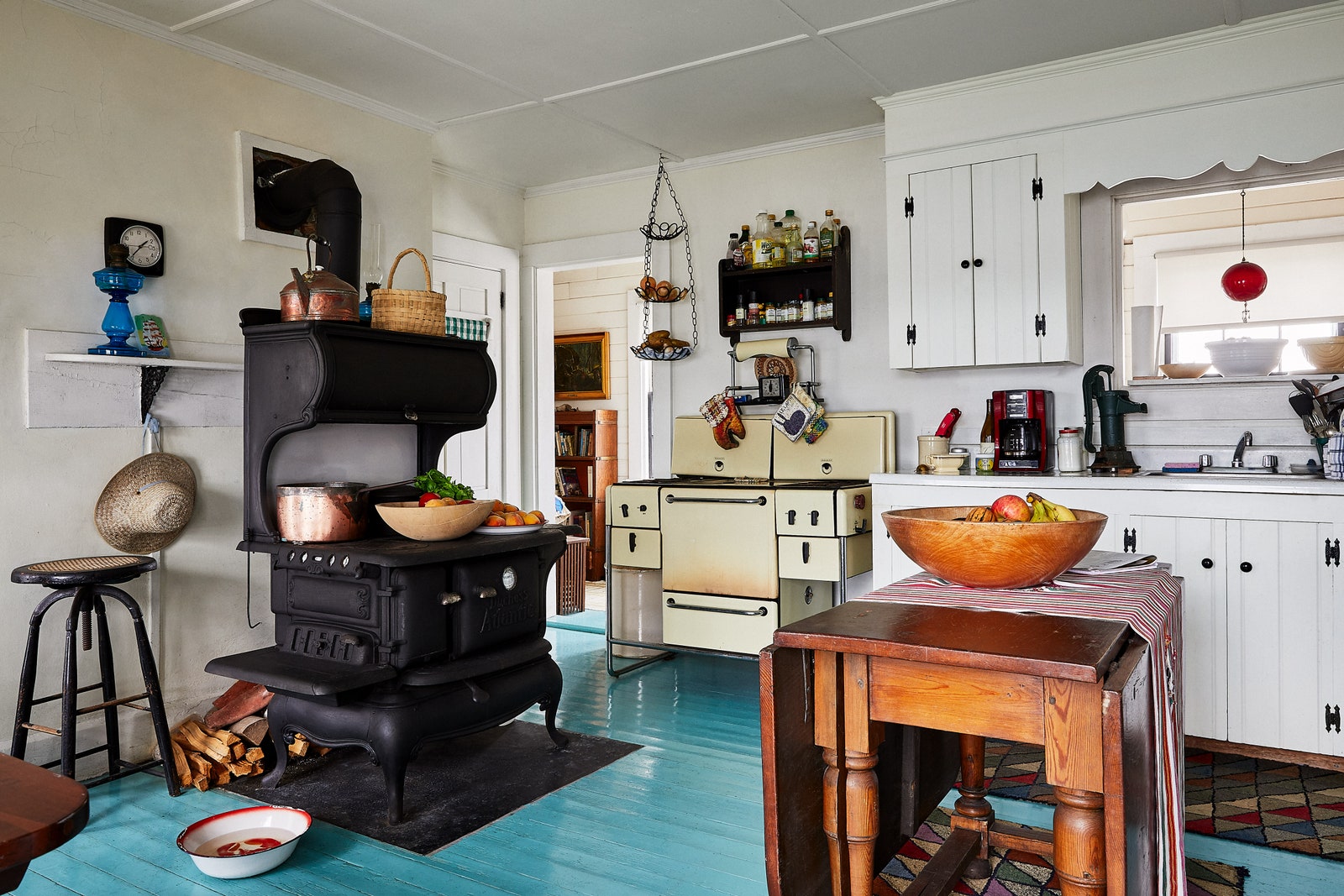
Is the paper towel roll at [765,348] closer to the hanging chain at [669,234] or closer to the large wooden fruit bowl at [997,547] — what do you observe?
the hanging chain at [669,234]

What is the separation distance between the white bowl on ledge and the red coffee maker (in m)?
0.68

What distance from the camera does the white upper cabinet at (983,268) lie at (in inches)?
159

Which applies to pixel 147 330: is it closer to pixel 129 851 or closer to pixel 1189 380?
pixel 129 851

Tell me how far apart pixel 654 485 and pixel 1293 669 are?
2715 mm

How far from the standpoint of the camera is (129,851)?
2.76 m

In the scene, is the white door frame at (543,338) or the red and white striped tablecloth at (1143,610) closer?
the red and white striped tablecloth at (1143,610)

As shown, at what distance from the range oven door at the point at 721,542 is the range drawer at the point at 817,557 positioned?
54mm

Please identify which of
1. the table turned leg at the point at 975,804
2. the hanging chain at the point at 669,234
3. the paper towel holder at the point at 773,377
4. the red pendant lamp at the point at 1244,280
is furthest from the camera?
the hanging chain at the point at 669,234

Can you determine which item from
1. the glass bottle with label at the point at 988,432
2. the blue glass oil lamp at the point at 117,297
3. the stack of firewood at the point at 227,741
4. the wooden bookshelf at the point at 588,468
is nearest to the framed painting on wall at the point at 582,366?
the wooden bookshelf at the point at 588,468

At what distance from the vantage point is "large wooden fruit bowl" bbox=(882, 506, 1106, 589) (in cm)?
178

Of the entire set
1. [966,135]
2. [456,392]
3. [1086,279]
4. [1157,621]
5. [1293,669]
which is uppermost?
[966,135]

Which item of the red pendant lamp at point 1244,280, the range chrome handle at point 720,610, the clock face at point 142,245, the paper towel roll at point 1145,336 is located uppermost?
the clock face at point 142,245

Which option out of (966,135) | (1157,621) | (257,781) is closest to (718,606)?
(257,781)

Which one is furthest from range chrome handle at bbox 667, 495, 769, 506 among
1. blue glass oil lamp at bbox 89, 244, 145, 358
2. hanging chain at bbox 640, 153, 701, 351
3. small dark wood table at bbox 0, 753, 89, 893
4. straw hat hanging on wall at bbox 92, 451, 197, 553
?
small dark wood table at bbox 0, 753, 89, 893
